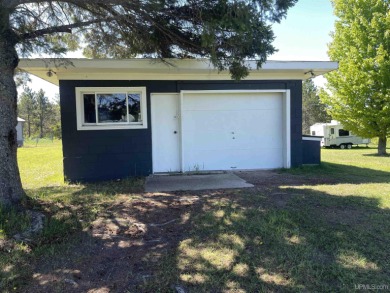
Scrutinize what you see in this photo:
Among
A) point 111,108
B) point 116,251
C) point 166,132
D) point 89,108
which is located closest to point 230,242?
point 116,251

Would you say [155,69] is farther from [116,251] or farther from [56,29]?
[116,251]

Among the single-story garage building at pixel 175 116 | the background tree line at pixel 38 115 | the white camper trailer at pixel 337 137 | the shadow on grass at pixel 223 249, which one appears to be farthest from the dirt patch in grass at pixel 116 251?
the background tree line at pixel 38 115

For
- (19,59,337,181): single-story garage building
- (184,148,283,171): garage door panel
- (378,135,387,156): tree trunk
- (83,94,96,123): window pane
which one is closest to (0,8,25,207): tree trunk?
(19,59,337,181): single-story garage building

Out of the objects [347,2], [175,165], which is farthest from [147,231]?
[347,2]

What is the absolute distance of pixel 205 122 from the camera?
8.38m

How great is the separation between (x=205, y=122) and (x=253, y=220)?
15.2ft

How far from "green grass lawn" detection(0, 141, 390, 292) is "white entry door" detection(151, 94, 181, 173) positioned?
2.56m

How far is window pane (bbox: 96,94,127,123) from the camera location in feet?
25.4

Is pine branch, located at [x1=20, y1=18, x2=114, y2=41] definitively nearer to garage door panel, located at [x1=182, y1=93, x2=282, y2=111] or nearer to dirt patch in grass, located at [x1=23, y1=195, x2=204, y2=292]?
dirt patch in grass, located at [x1=23, y1=195, x2=204, y2=292]

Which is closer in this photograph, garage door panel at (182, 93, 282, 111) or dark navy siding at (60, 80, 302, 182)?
dark navy siding at (60, 80, 302, 182)

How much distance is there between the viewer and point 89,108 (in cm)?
769

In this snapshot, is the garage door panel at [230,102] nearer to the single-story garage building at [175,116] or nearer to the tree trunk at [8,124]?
the single-story garage building at [175,116]

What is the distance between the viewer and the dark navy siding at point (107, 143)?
24.7 ft

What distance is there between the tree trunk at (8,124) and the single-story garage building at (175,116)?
236 cm
